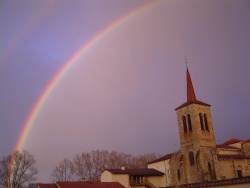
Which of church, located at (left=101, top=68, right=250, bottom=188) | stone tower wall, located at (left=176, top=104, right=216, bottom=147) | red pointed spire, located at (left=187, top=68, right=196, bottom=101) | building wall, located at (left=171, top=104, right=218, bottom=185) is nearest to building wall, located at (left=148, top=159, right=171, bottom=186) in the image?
church, located at (left=101, top=68, right=250, bottom=188)

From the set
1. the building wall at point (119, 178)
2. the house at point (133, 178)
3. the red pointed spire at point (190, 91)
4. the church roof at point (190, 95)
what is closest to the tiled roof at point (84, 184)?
the building wall at point (119, 178)

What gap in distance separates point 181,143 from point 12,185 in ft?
119

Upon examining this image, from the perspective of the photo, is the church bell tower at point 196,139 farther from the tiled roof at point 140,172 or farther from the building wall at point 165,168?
the tiled roof at point 140,172

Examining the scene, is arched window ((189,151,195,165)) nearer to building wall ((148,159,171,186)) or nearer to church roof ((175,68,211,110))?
building wall ((148,159,171,186))

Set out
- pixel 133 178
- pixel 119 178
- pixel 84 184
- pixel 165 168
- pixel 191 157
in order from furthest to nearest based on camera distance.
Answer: pixel 165 168 < pixel 191 157 < pixel 133 178 < pixel 119 178 < pixel 84 184

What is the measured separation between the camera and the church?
50.1 meters

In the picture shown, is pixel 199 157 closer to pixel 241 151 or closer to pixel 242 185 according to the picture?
pixel 241 151

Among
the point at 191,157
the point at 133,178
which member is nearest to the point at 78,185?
the point at 133,178

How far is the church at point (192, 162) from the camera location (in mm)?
50125

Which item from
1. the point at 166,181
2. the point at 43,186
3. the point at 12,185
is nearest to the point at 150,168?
the point at 166,181

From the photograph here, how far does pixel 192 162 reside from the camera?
170 feet

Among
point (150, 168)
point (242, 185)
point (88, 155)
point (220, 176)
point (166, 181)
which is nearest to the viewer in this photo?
point (242, 185)

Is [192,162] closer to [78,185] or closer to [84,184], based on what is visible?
[84,184]

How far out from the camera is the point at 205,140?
52.3 metres
